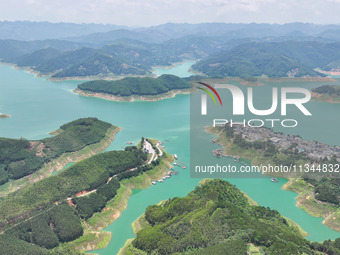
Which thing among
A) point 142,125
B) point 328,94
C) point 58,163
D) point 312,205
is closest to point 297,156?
point 312,205

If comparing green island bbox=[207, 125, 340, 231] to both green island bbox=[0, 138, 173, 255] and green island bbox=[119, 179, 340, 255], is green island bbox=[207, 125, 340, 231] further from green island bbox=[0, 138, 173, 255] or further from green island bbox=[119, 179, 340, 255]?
green island bbox=[0, 138, 173, 255]

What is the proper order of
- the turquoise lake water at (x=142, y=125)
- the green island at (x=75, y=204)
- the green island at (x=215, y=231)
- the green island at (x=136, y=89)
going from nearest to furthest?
the green island at (x=215, y=231) → the green island at (x=75, y=204) → the turquoise lake water at (x=142, y=125) → the green island at (x=136, y=89)

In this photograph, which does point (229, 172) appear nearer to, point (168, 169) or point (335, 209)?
point (168, 169)

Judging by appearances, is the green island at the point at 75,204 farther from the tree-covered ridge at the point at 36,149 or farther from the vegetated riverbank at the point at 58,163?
the tree-covered ridge at the point at 36,149

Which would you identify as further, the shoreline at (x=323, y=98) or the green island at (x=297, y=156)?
the shoreline at (x=323, y=98)

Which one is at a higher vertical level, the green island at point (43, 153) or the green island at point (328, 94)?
the green island at point (328, 94)

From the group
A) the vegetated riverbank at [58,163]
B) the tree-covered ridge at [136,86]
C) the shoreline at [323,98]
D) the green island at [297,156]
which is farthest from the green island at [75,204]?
the shoreline at [323,98]
